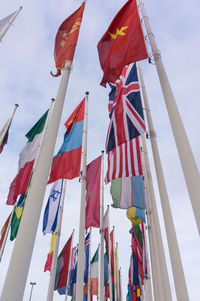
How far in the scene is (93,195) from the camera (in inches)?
483

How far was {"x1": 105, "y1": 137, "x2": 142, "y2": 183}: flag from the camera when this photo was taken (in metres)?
8.77

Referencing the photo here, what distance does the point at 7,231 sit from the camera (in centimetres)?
1177

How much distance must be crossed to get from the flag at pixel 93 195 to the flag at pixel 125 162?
9.57 feet

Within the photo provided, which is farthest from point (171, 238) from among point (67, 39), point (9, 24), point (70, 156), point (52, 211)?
point (9, 24)

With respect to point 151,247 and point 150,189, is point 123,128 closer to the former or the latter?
point 150,189

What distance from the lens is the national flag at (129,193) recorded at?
9842mm

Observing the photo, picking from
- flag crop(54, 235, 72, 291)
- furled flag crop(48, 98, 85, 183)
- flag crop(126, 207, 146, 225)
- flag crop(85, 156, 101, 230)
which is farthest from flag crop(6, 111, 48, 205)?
flag crop(54, 235, 72, 291)

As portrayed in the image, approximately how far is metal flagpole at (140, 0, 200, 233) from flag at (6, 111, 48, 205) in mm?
6328

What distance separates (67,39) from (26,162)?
17.5 feet

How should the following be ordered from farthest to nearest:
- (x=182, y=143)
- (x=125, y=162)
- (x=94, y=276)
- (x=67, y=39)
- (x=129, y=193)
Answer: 1. (x=94, y=276)
2. (x=129, y=193)
3. (x=125, y=162)
4. (x=67, y=39)
5. (x=182, y=143)

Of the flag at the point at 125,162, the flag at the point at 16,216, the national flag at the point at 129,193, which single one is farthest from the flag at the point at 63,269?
the flag at the point at 125,162

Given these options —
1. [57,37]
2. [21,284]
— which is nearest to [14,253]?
[21,284]

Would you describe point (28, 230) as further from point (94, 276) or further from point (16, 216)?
point (94, 276)

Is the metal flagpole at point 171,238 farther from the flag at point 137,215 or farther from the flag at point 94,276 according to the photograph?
the flag at point 94,276
